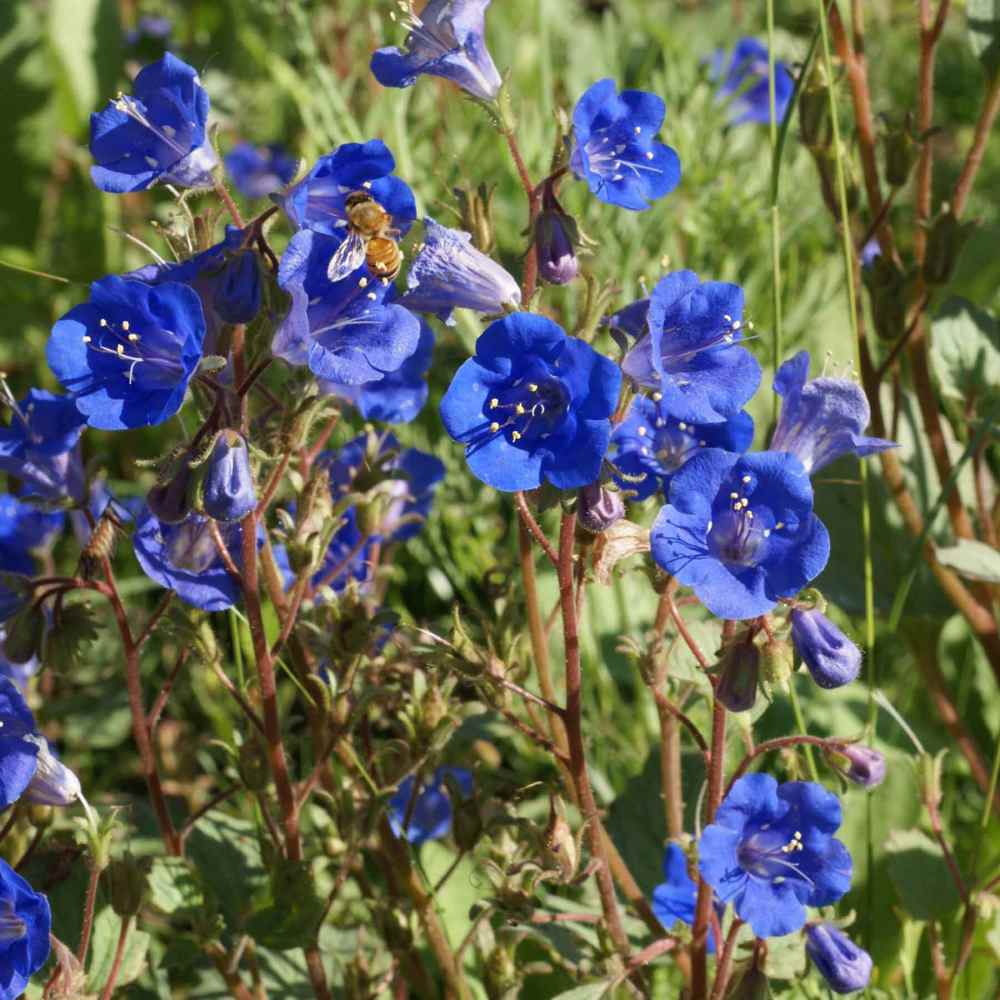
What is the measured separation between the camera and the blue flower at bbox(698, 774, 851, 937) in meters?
1.76

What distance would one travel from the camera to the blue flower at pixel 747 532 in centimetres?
165

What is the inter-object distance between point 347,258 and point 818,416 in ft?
2.29

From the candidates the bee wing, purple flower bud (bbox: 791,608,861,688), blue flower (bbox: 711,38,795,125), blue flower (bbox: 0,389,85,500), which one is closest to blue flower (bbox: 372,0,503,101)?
the bee wing

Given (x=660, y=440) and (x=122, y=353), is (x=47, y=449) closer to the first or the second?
(x=122, y=353)

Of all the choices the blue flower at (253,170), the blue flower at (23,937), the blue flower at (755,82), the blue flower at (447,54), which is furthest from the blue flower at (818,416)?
the blue flower at (253,170)

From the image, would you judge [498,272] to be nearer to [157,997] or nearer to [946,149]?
[157,997]

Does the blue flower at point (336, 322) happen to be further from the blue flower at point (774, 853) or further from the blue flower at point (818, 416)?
the blue flower at point (774, 853)

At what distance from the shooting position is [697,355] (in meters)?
1.83

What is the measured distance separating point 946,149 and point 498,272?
3.98 m

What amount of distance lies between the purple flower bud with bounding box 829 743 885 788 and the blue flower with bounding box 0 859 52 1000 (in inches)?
41.9

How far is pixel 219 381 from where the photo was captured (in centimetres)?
178

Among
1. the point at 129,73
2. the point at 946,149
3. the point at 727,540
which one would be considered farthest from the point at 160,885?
the point at 946,149

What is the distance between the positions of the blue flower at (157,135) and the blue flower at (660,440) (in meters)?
0.70

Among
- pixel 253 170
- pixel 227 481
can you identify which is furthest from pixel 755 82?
pixel 227 481
